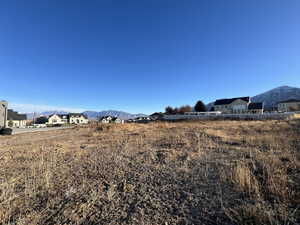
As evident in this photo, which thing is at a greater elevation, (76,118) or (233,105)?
(233,105)

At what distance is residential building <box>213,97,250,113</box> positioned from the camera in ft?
164

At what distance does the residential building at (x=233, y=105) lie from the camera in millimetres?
49875

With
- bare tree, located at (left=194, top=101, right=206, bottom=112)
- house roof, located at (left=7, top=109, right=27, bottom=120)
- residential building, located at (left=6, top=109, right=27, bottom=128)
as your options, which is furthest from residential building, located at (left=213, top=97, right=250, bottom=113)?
house roof, located at (left=7, top=109, right=27, bottom=120)

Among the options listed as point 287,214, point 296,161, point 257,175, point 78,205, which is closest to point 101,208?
point 78,205

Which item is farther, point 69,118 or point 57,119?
point 69,118

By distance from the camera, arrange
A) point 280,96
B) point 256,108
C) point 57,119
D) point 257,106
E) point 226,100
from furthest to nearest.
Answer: point 280,96, point 57,119, point 226,100, point 257,106, point 256,108

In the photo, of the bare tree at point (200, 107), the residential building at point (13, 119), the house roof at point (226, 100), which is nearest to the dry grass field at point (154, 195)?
the bare tree at point (200, 107)

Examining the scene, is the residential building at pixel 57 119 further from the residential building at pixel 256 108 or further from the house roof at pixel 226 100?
the residential building at pixel 256 108

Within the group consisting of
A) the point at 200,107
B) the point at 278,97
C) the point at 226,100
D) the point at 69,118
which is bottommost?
the point at 69,118

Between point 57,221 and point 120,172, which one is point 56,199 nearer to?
point 57,221

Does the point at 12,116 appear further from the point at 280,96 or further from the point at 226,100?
the point at 280,96

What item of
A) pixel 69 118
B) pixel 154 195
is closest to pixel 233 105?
pixel 154 195

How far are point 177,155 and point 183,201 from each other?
9.84 ft

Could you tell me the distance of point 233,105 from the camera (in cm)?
5294
